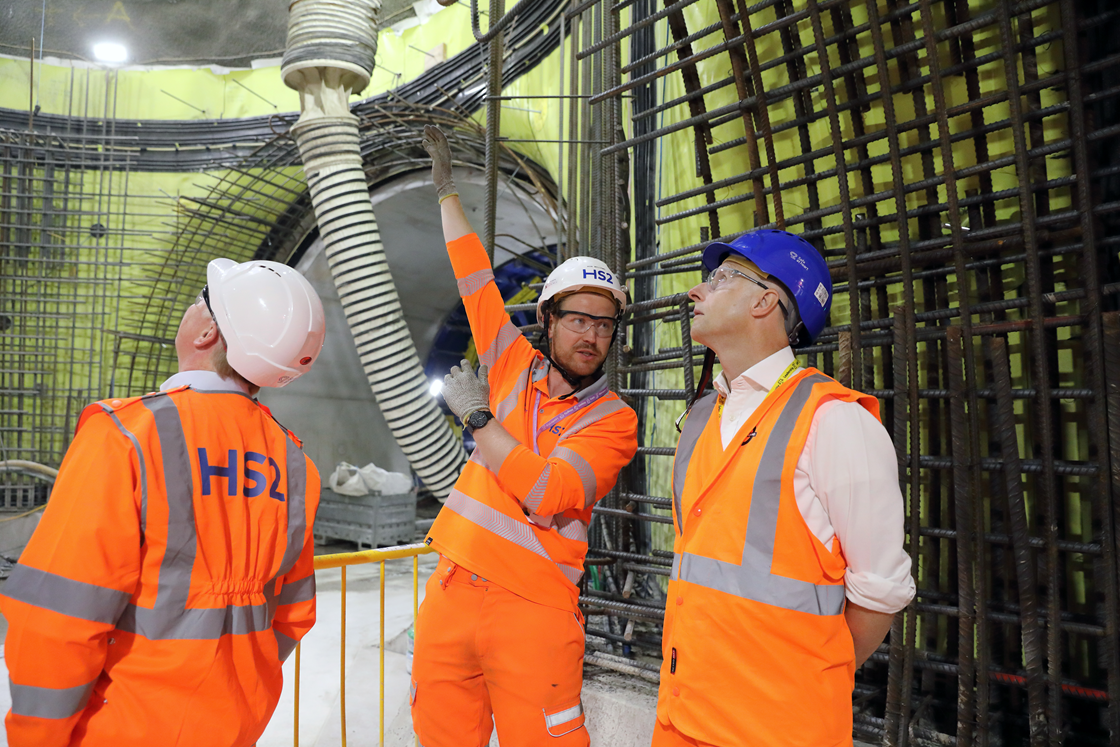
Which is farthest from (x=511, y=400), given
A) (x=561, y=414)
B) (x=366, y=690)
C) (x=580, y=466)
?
(x=366, y=690)

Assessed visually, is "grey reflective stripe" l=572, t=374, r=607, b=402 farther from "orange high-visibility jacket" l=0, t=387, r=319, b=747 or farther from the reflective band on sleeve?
the reflective band on sleeve

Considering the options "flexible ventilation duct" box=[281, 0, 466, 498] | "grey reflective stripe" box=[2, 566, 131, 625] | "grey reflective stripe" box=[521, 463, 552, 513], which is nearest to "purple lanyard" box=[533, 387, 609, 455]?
"grey reflective stripe" box=[521, 463, 552, 513]

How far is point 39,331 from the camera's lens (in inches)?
389

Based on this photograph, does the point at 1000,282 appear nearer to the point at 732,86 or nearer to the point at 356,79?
the point at 732,86

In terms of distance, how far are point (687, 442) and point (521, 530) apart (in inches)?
24.7

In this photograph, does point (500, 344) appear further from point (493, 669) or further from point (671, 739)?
point (671, 739)

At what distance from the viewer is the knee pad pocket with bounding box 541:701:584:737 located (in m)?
2.00

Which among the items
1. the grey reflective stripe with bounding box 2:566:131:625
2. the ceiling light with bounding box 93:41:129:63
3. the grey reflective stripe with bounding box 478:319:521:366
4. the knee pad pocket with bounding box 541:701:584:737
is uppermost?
the ceiling light with bounding box 93:41:129:63

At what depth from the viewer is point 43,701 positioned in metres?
1.23

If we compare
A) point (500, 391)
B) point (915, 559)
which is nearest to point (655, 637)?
point (915, 559)

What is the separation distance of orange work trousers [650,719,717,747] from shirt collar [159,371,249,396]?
1.25 meters

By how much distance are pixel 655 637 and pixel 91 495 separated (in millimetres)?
2670

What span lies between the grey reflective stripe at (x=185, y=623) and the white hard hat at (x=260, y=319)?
51 cm

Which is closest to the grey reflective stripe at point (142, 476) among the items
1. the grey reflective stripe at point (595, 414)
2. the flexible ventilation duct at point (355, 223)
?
the grey reflective stripe at point (595, 414)
